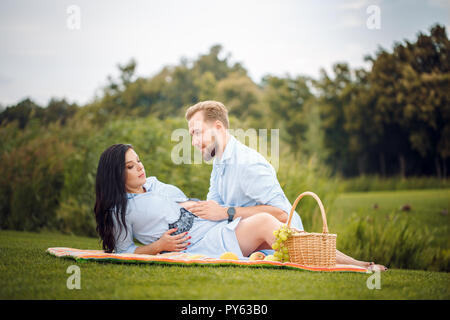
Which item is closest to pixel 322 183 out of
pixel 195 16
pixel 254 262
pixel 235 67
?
pixel 254 262

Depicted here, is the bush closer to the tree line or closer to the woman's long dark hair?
the woman's long dark hair

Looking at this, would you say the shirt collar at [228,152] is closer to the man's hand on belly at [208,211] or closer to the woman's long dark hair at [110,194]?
the man's hand on belly at [208,211]

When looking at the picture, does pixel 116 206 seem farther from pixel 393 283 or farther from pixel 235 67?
pixel 235 67

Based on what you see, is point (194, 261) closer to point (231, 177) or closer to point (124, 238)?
point (124, 238)

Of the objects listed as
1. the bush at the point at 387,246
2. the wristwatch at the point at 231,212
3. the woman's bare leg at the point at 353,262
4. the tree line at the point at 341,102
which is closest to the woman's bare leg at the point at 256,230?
the wristwatch at the point at 231,212

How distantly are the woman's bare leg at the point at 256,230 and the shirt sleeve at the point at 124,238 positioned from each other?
2.97ft

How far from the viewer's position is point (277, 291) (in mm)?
2311

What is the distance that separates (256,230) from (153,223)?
0.87 metres

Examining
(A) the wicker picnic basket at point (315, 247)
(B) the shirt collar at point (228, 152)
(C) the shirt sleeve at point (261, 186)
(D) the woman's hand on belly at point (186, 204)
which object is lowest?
(A) the wicker picnic basket at point (315, 247)

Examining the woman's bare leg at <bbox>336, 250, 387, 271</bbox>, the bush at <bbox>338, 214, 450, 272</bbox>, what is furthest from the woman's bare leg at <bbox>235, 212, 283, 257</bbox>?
the bush at <bbox>338, 214, 450, 272</bbox>

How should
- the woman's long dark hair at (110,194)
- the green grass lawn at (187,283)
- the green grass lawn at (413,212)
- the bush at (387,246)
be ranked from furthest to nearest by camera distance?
the green grass lawn at (413,212) < the bush at (387,246) < the woman's long dark hair at (110,194) < the green grass lawn at (187,283)

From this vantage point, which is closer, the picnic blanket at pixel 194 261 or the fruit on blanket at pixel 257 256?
the picnic blanket at pixel 194 261

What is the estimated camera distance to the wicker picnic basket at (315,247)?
10.1 ft

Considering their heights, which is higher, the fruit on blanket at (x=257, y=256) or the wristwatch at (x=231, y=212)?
the wristwatch at (x=231, y=212)
